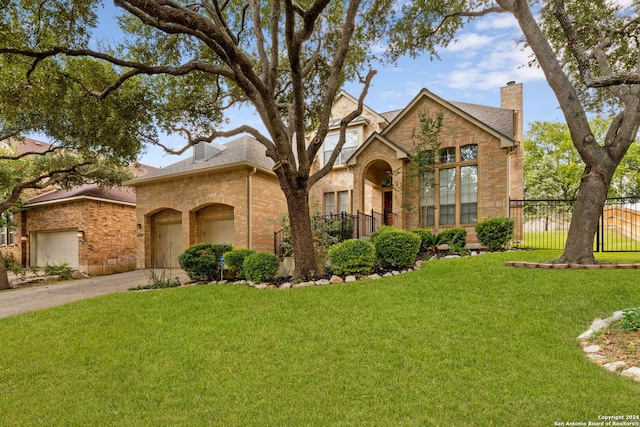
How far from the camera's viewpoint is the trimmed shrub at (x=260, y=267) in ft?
27.8

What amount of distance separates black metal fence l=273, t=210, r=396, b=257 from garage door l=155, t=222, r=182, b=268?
5483mm

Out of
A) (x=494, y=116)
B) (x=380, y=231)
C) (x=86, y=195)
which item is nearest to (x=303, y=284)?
(x=380, y=231)

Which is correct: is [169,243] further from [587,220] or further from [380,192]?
[587,220]

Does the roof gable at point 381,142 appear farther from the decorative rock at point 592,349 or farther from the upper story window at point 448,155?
the decorative rock at point 592,349

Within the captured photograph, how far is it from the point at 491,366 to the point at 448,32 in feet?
38.0

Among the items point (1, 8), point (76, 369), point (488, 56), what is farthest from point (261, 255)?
point (488, 56)

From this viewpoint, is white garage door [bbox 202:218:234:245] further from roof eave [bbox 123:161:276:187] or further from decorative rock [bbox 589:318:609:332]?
decorative rock [bbox 589:318:609:332]

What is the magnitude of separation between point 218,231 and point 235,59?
942 centimetres

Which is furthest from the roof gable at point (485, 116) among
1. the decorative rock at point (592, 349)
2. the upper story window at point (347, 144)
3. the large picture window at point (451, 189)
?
the decorative rock at point (592, 349)

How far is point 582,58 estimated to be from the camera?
5.99 meters

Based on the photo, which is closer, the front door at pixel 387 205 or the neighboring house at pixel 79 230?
the front door at pixel 387 205

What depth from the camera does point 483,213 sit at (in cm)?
1170

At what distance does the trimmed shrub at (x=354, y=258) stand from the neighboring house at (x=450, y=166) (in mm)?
4409

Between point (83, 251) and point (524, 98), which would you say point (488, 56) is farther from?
point (83, 251)
